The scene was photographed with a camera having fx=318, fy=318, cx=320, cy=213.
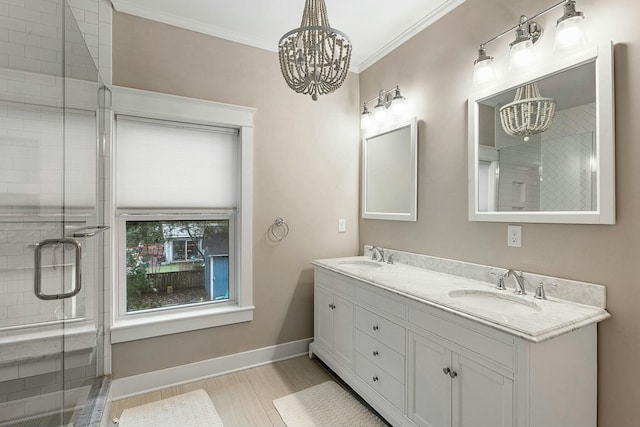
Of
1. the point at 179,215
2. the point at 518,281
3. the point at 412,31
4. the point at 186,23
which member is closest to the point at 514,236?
the point at 518,281

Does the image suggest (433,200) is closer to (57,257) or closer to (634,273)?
(634,273)

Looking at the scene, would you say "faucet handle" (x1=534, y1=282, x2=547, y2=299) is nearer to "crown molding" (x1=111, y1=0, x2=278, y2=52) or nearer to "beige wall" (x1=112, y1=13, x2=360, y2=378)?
"beige wall" (x1=112, y1=13, x2=360, y2=378)

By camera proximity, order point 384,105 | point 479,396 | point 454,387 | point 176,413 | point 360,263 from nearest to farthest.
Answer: point 479,396
point 454,387
point 176,413
point 384,105
point 360,263

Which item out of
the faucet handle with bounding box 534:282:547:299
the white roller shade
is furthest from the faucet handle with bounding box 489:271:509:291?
the white roller shade

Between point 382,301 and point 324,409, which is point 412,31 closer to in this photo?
point 382,301

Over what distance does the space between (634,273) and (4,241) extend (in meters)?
2.27

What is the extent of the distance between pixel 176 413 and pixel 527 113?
266 cm

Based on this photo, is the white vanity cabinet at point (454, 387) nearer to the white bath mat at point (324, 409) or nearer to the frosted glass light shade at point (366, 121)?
the white bath mat at point (324, 409)

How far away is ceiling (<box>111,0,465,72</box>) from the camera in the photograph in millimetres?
2105

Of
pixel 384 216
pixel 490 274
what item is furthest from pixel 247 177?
pixel 490 274

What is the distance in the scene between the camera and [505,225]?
1.76 m

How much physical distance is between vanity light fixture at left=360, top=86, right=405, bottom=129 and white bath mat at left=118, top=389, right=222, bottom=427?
7.99ft

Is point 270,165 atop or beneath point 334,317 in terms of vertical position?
atop

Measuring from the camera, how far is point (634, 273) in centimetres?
129
